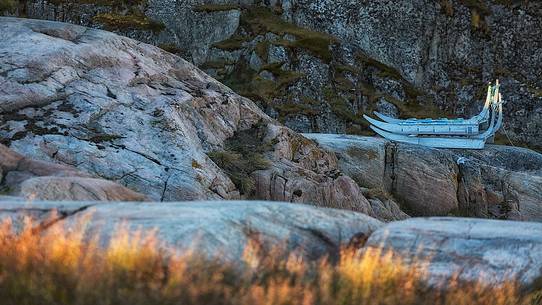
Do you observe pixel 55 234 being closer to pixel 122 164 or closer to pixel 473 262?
pixel 473 262

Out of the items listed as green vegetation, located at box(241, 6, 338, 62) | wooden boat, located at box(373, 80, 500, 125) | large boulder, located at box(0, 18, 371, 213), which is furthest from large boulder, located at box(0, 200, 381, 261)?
green vegetation, located at box(241, 6, 338, 62)

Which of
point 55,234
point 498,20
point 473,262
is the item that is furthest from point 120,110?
point 498,20

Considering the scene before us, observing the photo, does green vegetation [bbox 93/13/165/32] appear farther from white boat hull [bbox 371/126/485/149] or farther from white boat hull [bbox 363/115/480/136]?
white boat hull [bbox 371/126/485/149]

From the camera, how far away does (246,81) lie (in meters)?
60.1

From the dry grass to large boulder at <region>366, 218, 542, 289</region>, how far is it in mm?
293

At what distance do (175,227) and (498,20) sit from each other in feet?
221

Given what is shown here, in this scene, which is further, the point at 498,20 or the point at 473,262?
the point at 498,20

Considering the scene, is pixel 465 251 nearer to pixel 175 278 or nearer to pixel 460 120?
pixel 175 278

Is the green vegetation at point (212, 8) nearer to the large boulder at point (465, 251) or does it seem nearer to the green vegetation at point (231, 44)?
the green vegetation at point (231, 44)

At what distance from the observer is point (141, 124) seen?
2139 centimetres

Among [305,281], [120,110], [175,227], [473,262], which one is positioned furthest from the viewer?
[120,110]

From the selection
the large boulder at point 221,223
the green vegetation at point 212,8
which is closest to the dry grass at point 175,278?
the large boulder at point 221,223

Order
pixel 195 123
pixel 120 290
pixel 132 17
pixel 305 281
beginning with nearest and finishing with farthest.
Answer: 1. pixel 120 290
2. pixel 305 281
3. pixel 195 123
4. pixel 132 17

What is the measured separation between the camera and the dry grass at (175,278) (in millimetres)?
6352
